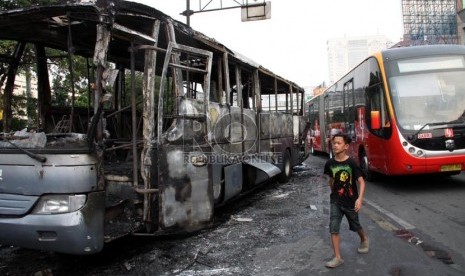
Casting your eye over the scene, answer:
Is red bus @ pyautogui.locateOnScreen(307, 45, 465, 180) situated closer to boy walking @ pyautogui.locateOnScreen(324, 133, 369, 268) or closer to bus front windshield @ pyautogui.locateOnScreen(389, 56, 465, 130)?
bus front windshield @ pyautogui.locateOnScreen(389, 56, 465, 130)

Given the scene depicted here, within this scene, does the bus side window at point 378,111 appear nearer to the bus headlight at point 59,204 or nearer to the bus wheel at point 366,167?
the bus wheel at point 366,167

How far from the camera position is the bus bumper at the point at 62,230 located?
4.51 m

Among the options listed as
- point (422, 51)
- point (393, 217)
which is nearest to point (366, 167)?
point (422, 51)

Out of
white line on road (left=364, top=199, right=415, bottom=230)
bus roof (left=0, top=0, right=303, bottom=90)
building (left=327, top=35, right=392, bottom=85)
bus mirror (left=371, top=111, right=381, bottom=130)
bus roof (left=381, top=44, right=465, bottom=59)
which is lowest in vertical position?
white line on road (left=364, top=199, right=415, bottom=230)

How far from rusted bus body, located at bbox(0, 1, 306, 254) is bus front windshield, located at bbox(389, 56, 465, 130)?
3.78m

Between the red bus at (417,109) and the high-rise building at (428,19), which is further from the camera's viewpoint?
the high-rise building at (428,19)

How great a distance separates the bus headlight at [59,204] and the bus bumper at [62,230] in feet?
0.14

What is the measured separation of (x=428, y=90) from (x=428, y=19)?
6816 cm

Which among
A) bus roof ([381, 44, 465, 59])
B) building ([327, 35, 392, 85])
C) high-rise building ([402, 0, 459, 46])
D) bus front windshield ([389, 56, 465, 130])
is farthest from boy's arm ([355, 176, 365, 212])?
building ([327, 35, 392, 85])

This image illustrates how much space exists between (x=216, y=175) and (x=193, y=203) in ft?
3.88

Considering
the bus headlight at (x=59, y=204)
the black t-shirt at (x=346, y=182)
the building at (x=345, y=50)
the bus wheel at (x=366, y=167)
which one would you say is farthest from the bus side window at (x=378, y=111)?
the building at (x=345, y=50)

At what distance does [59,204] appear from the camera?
4.57m

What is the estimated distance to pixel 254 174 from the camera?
926cm

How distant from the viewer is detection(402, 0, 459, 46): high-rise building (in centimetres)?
6631
